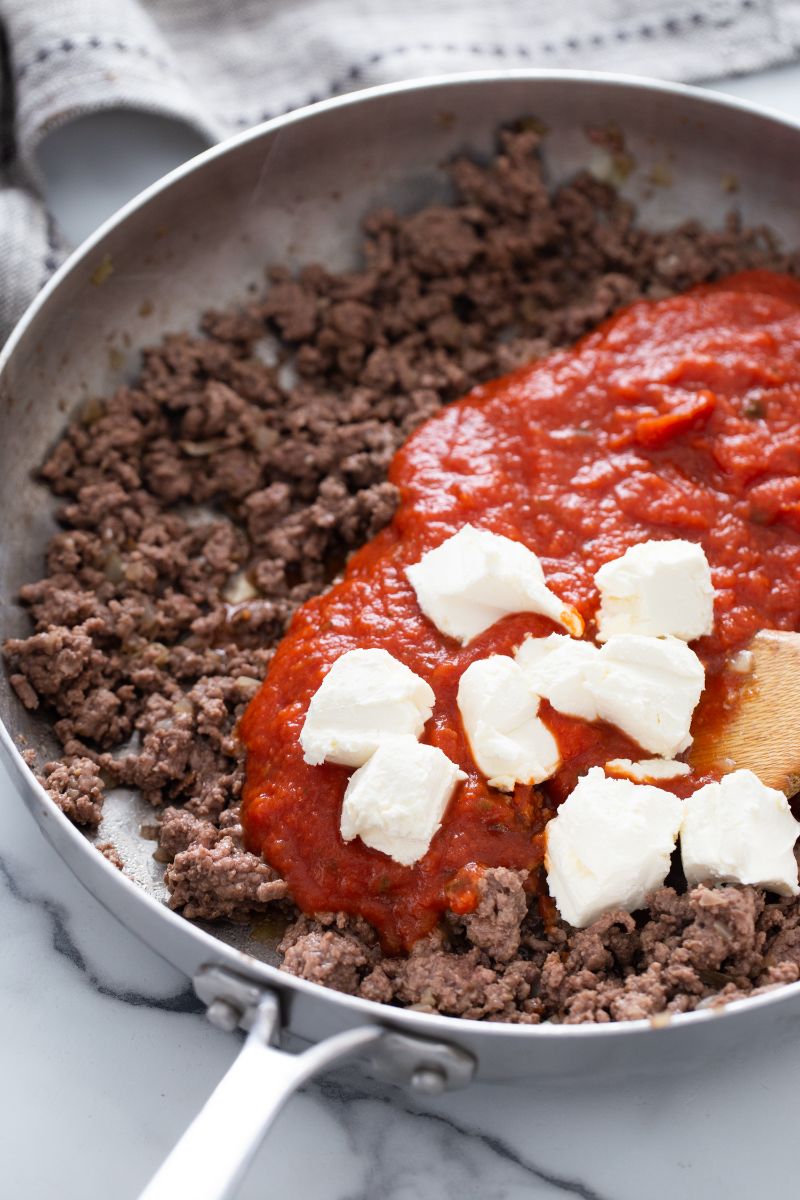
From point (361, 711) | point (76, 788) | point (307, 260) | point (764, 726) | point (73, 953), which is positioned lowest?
point (73, 953)

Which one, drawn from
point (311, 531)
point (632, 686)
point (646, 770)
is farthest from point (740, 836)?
point (311, 531)

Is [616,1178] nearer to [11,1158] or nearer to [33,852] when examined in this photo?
[11,1158]

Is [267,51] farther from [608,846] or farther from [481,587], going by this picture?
[608,846]

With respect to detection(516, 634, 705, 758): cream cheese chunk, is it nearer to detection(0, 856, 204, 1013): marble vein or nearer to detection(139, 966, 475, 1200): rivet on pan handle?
detection(139, 966, 475, 1200): rivet on pan handle

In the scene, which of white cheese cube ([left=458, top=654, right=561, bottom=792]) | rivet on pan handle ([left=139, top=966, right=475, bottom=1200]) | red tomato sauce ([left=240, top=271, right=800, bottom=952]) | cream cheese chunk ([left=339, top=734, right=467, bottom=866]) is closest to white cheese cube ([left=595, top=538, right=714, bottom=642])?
red tomato sauce ([left=240, top=271, right=800, bottom=952])

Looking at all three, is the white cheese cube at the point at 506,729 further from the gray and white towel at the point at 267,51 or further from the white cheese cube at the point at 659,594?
the gray and white towel at the point at 267,51

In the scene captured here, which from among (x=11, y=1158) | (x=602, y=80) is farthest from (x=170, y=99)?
(x=11, y=1158)
